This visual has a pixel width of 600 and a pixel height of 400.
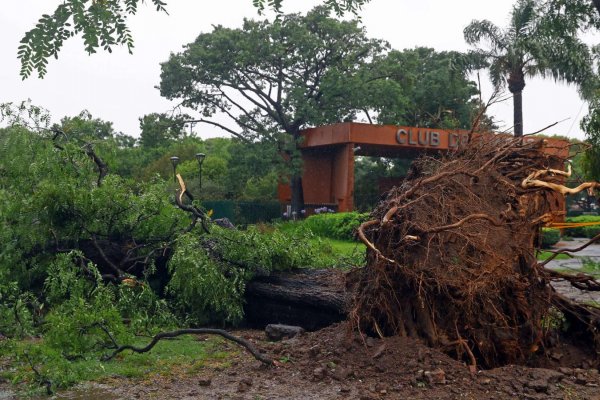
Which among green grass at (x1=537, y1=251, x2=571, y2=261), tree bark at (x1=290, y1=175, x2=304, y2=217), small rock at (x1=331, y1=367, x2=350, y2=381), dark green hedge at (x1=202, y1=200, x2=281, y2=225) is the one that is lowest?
small rock at (x1=331, y1=367, x2=350, y2=381)

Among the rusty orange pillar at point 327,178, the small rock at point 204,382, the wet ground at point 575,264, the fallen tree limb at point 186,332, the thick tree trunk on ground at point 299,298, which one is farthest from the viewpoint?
the rusty orange pillar at point 327,178

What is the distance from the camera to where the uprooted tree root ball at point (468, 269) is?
23.2 feet

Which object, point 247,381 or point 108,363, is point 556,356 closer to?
point 247,381

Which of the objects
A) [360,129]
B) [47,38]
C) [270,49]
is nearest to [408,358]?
[47,38]

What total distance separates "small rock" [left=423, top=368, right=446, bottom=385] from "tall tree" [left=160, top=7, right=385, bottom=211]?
29.4 m

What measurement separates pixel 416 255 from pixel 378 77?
30710mm

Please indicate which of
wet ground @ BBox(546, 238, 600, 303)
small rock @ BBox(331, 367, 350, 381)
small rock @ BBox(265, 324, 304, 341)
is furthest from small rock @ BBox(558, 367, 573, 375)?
small rock @ BBox(265, 324, 304, 341)

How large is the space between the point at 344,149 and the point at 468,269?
88.8ft

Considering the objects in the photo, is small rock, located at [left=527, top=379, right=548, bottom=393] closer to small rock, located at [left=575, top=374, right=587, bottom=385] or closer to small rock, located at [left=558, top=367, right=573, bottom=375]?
small rock, located at [left=575, top=374, right=587, bottom=385]

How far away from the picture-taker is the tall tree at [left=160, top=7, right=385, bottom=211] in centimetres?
3572

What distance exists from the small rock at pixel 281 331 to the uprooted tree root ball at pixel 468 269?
1.27 metres

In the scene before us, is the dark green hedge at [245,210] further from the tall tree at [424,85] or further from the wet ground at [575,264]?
the wet ground at [575,264]

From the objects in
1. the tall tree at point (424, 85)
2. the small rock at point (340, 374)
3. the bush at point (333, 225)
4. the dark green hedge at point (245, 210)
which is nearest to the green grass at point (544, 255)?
the small rock at point (340, 374)

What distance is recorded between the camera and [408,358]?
22.2 ft
